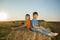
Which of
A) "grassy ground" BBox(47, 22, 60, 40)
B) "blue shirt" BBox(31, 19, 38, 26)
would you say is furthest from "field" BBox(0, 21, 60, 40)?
"blue shirt" BBox(31, 19, 38, 26)

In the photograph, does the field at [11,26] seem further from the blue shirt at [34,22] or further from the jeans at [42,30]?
the blue shirt at [34,22]

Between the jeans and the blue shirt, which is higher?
the blue shirt

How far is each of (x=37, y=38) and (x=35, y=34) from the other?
0.09 metres

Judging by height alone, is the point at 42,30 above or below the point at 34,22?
below

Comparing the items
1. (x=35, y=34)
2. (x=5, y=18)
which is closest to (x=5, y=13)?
(x=5, y=18)

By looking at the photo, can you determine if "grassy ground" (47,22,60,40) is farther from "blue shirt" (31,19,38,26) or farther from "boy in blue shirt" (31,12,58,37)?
"blue shirt" (31,19,38,26)

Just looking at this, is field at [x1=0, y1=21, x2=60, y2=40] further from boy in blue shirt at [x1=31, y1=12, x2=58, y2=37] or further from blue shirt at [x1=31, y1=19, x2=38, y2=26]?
blue shirt at [x1=31, y1=19, x2=38, y2=26]

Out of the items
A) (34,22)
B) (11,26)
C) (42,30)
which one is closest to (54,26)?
(42,30)

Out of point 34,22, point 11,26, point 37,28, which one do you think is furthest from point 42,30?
point 11,26

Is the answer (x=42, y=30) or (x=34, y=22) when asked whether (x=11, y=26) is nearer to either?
(x=34, y=22)

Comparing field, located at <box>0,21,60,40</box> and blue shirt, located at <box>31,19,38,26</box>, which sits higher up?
blue shirt, located at <box>31,19,38,26</box>

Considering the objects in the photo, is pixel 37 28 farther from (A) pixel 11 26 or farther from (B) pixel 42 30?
(A) pixel 11 26

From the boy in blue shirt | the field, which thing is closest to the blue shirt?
the boy in blue shirt

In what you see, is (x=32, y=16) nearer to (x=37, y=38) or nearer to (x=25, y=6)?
(x=25, y=6)
